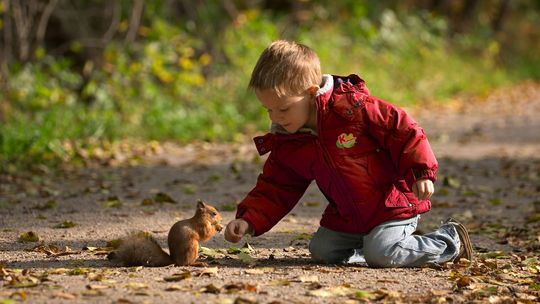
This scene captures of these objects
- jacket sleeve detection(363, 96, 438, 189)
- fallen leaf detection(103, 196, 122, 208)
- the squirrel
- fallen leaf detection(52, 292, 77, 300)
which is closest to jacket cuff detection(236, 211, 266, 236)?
the squirrel

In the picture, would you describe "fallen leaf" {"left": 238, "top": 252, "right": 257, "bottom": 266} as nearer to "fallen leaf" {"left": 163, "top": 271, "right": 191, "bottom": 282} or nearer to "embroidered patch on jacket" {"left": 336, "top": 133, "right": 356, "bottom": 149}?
"fallen leaf" {"left": 163, "top": 271, "right": 191, "bottom": 282}

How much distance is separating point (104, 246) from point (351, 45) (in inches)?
483

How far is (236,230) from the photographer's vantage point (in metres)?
4.71

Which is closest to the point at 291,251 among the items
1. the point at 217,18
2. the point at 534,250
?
the point at 534,250

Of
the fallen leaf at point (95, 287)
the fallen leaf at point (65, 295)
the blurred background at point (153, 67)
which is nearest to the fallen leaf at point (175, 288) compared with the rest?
the fallen leaf at point (95, 287)

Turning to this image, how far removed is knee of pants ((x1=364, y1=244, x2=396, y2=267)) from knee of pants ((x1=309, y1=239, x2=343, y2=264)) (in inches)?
7.2

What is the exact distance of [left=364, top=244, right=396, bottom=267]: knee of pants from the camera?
4.71m

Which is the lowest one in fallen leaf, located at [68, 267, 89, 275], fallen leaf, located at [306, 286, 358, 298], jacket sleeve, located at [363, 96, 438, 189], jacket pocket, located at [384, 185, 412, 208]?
fallen leaf, located at [306, 286, 358, 298]

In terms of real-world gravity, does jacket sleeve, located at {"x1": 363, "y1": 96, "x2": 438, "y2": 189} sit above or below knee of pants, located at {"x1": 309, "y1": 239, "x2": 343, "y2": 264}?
above

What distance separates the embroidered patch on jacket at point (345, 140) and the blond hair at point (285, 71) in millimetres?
297

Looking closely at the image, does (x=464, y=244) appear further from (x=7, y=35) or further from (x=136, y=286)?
(x=7, y=35)

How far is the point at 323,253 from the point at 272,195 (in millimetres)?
401

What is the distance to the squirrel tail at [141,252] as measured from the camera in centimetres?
452

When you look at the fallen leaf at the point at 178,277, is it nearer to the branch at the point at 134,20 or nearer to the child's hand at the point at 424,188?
the child's hand at the point at 424,188
